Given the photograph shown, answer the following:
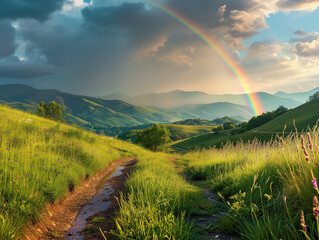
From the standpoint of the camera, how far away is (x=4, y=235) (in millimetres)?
3729

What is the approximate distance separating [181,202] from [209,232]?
116 cm

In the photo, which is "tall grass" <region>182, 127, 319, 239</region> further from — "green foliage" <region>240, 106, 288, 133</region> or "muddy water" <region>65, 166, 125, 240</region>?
"green foliage" <region>240, 106, 288, 133</region>

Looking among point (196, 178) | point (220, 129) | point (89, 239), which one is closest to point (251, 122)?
point (220, 129)

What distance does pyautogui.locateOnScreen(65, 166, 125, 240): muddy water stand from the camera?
5.07 m

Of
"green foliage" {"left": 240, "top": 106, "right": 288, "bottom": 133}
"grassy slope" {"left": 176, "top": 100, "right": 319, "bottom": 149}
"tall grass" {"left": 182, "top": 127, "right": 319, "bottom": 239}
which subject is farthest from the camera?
"green foliage" {"left": 240, "top": 106, "right": 288, "bottom": 133}

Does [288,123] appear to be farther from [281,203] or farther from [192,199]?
[281,203]

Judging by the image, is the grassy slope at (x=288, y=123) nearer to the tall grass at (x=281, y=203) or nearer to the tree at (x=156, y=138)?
the tree at (x=156, y=138)

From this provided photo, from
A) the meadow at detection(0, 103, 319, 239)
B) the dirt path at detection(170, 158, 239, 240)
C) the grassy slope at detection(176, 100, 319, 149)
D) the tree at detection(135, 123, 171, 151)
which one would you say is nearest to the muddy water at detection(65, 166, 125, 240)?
the meadow at detection(0, 103, 319, 239)

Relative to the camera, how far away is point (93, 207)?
22.3ft

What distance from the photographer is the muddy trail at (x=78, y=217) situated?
4.82 metres

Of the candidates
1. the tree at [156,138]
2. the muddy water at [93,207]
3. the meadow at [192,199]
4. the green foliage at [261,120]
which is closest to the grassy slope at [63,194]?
the meadow at [192,199]

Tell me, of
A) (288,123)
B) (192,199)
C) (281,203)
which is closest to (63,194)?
(192,199)

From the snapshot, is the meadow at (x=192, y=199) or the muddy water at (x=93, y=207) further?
the muddy water at (x=93, y=207)

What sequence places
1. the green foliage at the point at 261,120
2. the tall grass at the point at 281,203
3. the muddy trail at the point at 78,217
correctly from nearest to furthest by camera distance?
the tall grass at the point at 281,203 < the muddy trail at the point at 78,217 < the green foliage at the point at 261,120
